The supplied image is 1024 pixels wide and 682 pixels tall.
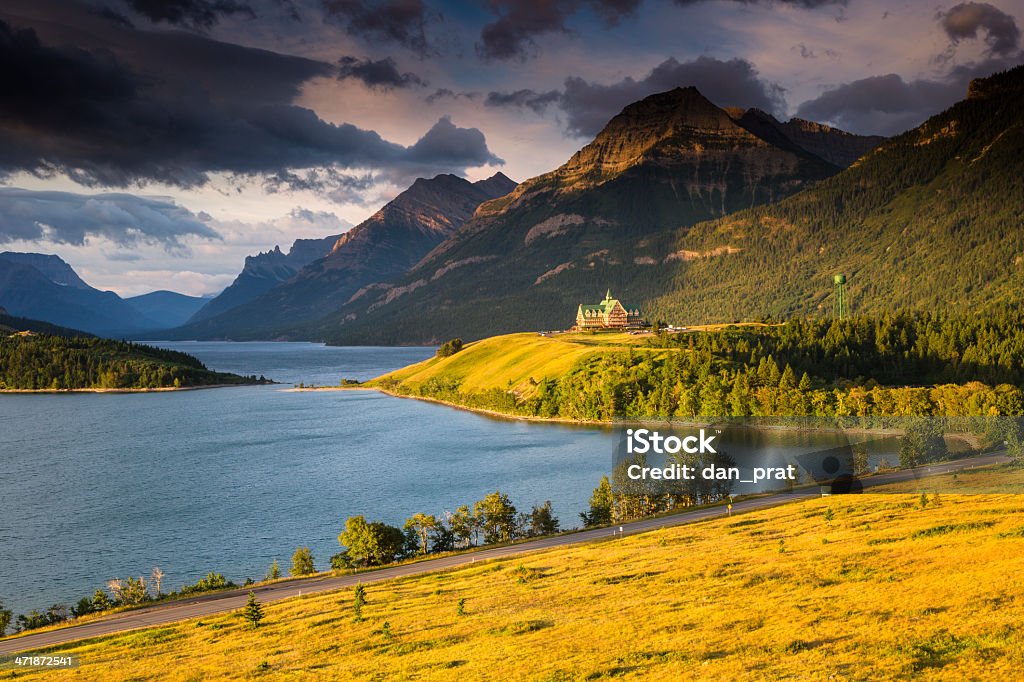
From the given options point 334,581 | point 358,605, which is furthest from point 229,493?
point 358,605

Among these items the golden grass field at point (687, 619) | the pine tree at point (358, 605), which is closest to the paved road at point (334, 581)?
the golden grass field at point (687, 619)

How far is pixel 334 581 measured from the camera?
7569 cm

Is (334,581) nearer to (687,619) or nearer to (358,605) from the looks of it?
(358,605)

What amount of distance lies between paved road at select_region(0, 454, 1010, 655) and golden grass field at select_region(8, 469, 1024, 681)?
5586mm

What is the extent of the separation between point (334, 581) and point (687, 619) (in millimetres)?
47243

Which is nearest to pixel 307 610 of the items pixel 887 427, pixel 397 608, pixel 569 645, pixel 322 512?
pixel 397 608

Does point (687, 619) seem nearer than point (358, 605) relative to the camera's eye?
Yes

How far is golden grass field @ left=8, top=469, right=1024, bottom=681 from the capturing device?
30.9 m

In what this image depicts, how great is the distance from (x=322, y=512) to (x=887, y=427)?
117307 mm

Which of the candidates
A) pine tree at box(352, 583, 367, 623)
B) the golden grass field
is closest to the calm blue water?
pine tree at box(352, 583, 367, 623)

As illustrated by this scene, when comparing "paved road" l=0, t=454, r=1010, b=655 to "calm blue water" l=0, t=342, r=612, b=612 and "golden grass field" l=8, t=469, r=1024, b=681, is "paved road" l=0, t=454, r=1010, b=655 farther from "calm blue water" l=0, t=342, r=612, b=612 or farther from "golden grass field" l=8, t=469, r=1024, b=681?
"calm blue water" l=0, t=342, r=612, b=612

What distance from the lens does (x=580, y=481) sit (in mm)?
133125

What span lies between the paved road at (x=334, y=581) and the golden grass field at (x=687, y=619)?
559cm

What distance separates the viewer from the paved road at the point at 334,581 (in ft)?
205
